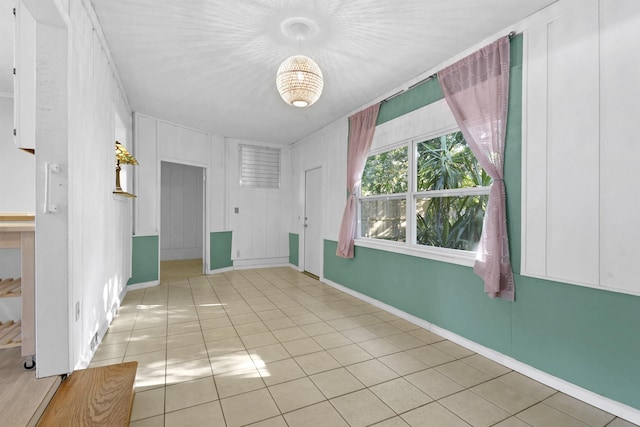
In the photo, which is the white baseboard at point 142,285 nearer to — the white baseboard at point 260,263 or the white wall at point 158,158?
the white wall at point 158,158

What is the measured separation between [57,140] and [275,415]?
214 centimetres

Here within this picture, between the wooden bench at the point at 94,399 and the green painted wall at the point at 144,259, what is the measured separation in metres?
3.03

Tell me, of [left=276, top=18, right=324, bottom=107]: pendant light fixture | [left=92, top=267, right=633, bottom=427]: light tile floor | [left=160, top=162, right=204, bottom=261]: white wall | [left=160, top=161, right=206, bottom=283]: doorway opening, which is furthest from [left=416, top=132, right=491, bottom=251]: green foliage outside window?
[left=160, top=162, right=204, bottom=261]: white wall

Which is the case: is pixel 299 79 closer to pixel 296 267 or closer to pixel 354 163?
pixel 354 163

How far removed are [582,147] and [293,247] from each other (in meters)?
5.20

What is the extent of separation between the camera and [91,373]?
1.84m

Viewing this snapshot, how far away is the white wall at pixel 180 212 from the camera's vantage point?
7.34m

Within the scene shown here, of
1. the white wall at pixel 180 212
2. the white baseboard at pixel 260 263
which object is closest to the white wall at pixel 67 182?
the white baseboard at pixel 260 263

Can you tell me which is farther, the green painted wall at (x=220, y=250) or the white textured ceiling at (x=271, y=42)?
the green painted wall at (x=220, y=250)

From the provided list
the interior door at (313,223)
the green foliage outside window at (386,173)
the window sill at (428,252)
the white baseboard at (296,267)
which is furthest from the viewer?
the white baseboard at (296,267)

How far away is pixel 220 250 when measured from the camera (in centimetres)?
585

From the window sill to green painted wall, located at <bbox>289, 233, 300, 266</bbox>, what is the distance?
2403 millimetres

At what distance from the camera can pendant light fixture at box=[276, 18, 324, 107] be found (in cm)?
231

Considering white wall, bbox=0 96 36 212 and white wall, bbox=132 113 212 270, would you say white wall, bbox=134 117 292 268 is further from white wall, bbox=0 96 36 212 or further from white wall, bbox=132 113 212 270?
white wall, bbox=0 96 36 212
